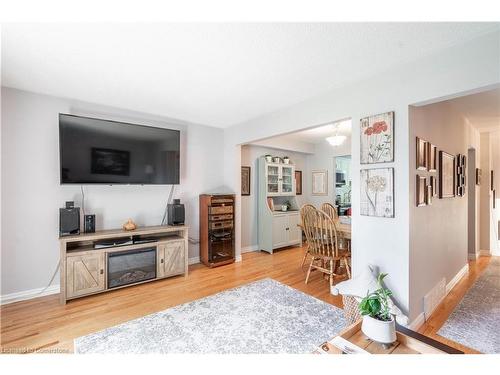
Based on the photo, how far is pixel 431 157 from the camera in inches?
91.4

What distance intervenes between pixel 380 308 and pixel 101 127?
326cm

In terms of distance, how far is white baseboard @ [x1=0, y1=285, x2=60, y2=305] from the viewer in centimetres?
251

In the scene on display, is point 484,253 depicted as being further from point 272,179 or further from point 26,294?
point 26,294

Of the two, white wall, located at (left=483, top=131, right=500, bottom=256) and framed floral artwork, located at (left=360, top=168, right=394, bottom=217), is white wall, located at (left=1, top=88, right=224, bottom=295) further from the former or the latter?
white wall, located at (left=483, top=131, right=500, bottom=256)

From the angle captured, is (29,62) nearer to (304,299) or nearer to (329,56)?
(329,56)

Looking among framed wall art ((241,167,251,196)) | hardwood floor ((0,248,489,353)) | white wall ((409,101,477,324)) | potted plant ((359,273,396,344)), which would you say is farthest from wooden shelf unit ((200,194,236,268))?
potted plant ((359,273,396,344))

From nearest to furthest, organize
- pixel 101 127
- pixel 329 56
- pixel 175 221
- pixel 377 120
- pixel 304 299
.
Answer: pixel 329 56 → pixel 377 120 → pixel 304 299 → pixel 101 127 → pixel 175 221

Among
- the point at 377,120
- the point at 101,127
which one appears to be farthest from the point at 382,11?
the point at 101,127

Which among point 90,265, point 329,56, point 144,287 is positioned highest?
point 329,56

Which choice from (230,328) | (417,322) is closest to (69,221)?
(230,328)

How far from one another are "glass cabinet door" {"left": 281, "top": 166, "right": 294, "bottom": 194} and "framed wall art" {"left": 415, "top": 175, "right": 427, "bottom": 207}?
293cm

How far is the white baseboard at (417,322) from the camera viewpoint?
1979 mm

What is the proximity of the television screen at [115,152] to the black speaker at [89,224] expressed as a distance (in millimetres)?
430

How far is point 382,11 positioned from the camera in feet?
3.59
